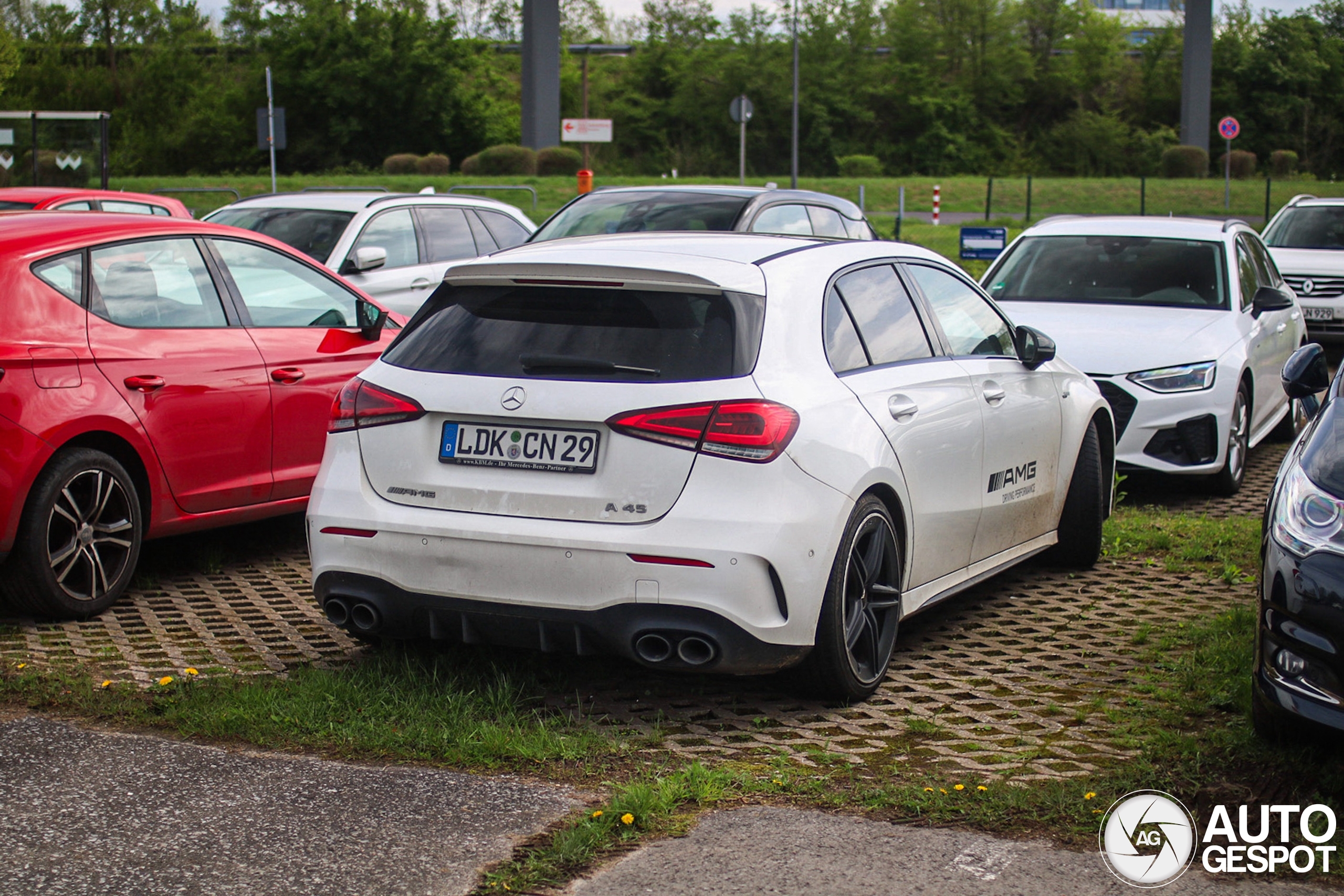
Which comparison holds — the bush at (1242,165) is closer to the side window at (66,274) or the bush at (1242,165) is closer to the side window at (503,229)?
the side window at (503,229)

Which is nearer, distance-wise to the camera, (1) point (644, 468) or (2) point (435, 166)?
(1) point (644, 468)

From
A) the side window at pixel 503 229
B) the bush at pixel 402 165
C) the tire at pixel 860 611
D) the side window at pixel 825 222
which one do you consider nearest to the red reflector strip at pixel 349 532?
the tire at pixel 860 611

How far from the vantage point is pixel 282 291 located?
23.8ft

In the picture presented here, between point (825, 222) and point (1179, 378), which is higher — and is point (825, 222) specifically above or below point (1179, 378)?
above

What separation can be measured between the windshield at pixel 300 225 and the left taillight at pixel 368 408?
6669 millimetres

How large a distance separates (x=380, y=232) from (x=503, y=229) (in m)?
1.67

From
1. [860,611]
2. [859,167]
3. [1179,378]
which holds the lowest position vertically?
[860,611]

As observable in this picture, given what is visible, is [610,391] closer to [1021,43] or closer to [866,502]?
[866,502]

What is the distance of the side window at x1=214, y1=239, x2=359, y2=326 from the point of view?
6926 millimetres

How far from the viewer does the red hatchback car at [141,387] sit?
Result: 5.68 metres

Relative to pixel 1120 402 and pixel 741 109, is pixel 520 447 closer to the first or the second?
pixel 1120 402

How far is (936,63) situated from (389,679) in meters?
85.4

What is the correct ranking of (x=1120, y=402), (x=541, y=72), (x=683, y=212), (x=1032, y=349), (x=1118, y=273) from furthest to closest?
(x=541, y=72) → (x=683, y=212) → (x=1118, y=273) → (x=1120, y=402) → (x=1032, y=349)

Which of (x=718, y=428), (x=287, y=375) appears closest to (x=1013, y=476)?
(x=718, y=428)
